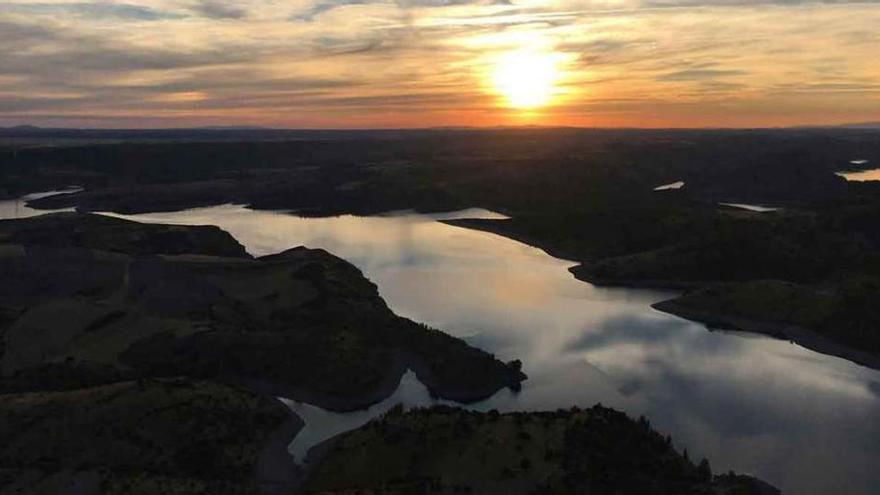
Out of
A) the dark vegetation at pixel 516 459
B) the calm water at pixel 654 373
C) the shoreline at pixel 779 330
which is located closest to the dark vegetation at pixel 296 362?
the dark vegetation at pixel 516 459

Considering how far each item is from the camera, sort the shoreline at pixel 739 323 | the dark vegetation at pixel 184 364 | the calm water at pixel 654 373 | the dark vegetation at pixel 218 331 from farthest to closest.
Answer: the shoreline at pixel 739 323, the dark vegetation at pixel 218 331, the calm water at pixel 654 373, the dark vegetation at pixel 184 364

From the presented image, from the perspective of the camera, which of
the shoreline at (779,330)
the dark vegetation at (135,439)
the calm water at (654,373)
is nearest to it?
the dark vegetation at (135,439)

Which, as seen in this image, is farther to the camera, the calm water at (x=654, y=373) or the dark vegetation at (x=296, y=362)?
the calm water at (x=654, y=373)

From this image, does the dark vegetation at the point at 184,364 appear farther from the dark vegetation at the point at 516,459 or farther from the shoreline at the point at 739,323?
the shoreline at the point at 739,323

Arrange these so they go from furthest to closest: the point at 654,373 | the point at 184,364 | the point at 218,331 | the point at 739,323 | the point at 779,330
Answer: the point at 739,323 < the point at 779,330 < the point at 218,331 < the point at 654,373 < the point at 184,364

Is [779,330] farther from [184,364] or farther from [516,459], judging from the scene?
[184,364]

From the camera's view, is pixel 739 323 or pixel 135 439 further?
pixel 739 323

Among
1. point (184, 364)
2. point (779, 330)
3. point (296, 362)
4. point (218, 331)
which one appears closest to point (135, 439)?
point (184, 364)
